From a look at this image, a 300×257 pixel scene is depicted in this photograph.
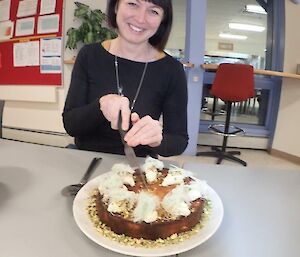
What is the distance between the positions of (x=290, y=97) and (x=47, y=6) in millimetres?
2889

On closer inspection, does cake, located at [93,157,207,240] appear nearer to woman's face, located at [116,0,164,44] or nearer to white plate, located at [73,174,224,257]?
white plate, located at [73,174,224,257]

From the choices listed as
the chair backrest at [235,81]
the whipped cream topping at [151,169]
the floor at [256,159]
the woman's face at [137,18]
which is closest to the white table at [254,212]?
the whipped cream topping at [151,169]

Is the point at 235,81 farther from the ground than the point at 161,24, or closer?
closer

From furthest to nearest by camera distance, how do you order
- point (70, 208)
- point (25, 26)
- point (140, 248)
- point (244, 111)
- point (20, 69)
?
point (244, 111)
point (20, 69)
point (25, 26)
point (70, 208)
point (140, 248)

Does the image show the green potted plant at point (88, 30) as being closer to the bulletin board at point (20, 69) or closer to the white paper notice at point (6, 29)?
the bulletin board at point (20, 69)

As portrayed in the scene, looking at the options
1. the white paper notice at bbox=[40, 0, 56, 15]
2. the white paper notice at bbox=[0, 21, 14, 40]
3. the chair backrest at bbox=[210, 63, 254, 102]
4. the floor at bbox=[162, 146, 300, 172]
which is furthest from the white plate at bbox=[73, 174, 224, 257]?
the white paper notice at bbox=[0, 21, 14, 40]

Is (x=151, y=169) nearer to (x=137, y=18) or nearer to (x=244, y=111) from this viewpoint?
(x=137, y=18)

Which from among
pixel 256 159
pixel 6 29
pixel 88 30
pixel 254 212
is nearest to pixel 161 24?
pixel 254 212

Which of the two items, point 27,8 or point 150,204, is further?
point 27,8

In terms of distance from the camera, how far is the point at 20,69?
3279mm

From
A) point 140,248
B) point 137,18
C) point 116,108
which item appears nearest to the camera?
point 140,248

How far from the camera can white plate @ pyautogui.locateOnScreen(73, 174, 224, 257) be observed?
1.50ft

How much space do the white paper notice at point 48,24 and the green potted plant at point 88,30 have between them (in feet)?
0.80

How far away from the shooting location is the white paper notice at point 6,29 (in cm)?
323
